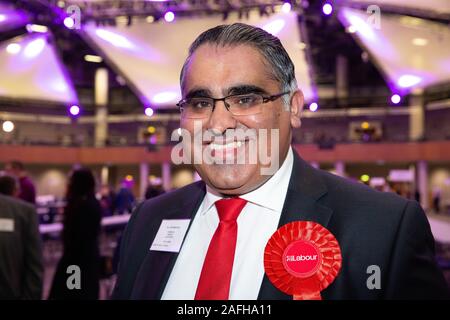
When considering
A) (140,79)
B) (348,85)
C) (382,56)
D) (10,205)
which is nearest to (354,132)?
(348,85)

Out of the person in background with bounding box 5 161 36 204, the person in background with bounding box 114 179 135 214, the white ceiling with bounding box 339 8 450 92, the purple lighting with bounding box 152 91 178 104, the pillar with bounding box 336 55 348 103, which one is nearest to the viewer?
the person in background with bounding box 5 161 36 204

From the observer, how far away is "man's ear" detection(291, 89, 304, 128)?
4.65 ft

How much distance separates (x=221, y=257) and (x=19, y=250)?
2.23 m

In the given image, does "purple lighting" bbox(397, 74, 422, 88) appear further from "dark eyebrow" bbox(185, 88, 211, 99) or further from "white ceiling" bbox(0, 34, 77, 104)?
"dark eyebrow" bbox(185, 88, 211, 99)

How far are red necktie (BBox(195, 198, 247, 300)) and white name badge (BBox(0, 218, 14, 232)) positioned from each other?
2191 mm

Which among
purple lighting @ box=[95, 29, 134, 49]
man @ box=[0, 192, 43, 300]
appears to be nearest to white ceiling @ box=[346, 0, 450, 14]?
purple lighting @ box=[95, 29, 134, 49]

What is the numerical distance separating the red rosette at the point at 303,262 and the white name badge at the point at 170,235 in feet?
1.06

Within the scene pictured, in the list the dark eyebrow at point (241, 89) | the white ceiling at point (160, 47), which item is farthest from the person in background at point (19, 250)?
the white ceiling at point (160, 47)

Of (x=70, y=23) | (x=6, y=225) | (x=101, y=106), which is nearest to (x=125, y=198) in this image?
(x=6, y=225)

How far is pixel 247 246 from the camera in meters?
1.34

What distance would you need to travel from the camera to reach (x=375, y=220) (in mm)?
1241

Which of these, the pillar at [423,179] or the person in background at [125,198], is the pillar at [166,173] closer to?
the pillar at [423,179]

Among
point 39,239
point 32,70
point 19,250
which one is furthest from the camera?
point 32,70

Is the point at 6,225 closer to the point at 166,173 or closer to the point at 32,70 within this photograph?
the point at 32,70
